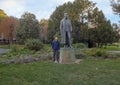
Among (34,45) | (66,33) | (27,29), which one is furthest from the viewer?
(27,29)

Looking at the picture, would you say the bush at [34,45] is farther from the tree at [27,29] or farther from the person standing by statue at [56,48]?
the tree at [27,29]

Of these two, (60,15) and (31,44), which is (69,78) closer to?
(31,44)

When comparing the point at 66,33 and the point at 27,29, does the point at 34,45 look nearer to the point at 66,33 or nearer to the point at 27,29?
the point at 66,33

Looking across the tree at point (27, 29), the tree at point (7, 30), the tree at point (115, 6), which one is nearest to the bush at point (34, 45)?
the tree at point (115, 6)

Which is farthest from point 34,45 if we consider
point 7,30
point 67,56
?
point 7,30

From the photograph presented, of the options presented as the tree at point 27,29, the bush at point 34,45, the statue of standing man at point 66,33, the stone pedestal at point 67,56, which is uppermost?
the tree at point 27,29

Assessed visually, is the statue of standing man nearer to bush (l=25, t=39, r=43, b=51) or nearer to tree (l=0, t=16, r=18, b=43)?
bush (l=25, t=39, r=43, b=51)

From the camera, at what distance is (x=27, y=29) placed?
69000 mm

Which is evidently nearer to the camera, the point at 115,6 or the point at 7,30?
the point at 115,6

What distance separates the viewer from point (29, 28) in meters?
68.9

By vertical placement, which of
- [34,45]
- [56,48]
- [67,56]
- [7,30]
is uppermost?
[7,30]

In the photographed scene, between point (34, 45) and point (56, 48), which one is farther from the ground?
point (34, 45)

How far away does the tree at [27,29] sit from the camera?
68562mm

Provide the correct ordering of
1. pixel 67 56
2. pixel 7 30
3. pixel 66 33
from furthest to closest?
pixel 7 30 < pixel 66 33 < pixel 67 56
